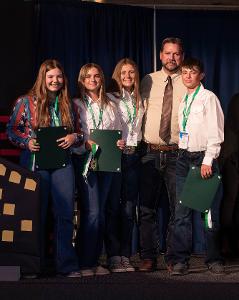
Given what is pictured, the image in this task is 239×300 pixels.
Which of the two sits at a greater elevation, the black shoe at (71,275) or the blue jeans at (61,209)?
the blue jeans at (61,209)

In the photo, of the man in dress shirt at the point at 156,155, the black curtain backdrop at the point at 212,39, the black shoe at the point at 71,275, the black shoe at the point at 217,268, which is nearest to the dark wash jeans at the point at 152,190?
the man in dress shirt at the point at 156,155

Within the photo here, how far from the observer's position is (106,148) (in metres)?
4.88

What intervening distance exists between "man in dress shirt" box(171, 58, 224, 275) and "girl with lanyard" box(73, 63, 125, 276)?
1.44 ft

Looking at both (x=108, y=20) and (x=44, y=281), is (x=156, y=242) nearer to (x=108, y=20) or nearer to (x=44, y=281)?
(x=44, y=281)

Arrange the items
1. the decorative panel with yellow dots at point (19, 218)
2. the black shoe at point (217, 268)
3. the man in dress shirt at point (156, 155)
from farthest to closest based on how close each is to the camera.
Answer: the man in dress shirt at point (156, 155), the black shoe at point (217, 268), the decorative panel with yellow dots at point (19, 218)

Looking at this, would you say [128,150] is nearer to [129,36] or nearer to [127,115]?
[127,115]

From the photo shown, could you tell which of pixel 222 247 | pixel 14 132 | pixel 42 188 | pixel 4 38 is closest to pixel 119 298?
pixel 42 188

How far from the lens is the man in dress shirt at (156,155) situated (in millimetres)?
5059

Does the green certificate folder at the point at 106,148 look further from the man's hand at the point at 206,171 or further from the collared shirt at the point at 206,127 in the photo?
the man's hand at the point at 206,171

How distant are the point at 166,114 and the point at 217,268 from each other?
1120mm

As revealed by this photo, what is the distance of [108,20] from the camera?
19.7 feet

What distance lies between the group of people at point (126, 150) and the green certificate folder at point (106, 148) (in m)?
0.05

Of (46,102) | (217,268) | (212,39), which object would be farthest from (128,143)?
(212,39)

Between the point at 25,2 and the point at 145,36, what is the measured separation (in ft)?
3.52
